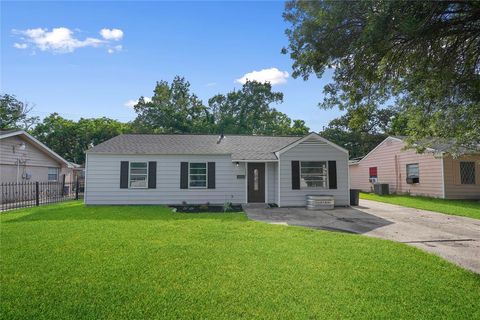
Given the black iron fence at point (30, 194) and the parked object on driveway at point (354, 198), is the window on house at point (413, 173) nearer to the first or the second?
the parked object on driveway at point (354, 198)

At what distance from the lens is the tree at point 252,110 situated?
3556cm

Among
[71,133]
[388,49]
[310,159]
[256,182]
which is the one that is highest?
[71,133]

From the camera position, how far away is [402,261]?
486cm

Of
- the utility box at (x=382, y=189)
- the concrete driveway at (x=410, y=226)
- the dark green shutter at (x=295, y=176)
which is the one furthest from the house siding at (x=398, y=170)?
the dark green shutter at (x=295, y=176)

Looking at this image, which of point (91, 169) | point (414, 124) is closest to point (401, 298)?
point (414, 124)

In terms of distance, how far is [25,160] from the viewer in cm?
1603

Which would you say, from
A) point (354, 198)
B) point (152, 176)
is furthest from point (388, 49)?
point (152, 176)

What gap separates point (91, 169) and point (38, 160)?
7.22 meters

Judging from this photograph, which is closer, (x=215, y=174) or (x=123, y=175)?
(x=123, y=175)

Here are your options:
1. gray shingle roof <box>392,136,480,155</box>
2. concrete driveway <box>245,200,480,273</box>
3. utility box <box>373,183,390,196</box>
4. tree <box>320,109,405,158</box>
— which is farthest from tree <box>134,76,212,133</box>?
gray shingle roof <box>392,136,480,155</box>

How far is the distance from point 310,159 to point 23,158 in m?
16.4

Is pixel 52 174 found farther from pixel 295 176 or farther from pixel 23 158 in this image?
pixel 295 176

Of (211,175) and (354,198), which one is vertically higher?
(211,175)

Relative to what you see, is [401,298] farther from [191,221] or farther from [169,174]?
[169,174]
